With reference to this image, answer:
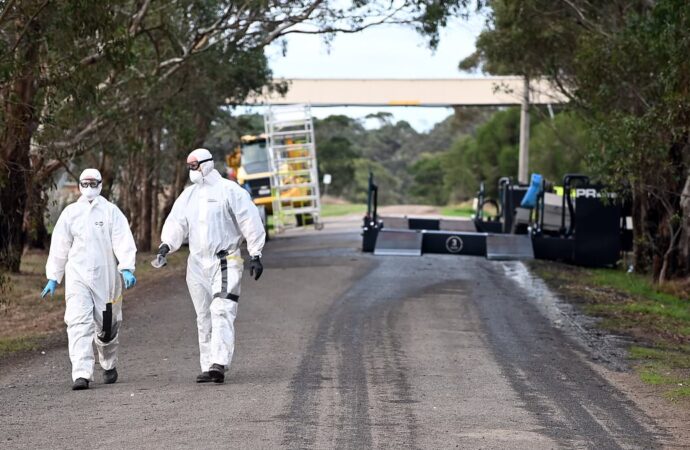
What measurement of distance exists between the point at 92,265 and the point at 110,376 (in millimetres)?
986

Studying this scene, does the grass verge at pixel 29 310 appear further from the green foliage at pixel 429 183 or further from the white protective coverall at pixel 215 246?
the green foliage at pixel 429 183

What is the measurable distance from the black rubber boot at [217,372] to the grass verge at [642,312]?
12.3ft

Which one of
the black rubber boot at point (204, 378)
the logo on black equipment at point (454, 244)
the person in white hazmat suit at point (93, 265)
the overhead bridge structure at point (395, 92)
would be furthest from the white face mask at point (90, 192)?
the overhead bridge structure at point (395, 92)

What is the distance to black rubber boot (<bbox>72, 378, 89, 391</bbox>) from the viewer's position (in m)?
9.98

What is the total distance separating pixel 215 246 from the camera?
10.4 m

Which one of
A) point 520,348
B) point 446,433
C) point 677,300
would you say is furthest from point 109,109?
point 446,433

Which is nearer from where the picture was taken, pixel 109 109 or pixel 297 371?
pixel 297 371

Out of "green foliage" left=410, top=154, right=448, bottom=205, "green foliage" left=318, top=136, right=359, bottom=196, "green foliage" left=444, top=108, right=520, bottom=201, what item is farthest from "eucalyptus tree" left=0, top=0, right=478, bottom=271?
"green foliage" left=410, top=154, right=448, bottom=205

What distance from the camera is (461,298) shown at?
18453 mm

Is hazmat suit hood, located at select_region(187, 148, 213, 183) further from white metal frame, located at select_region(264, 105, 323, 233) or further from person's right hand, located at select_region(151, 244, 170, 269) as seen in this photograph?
white metal frame, located at select_region(264, 105, 323, 233)

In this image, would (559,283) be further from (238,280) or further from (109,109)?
(238,280)

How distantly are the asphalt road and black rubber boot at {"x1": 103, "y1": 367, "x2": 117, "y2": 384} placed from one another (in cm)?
6

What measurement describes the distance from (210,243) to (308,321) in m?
4.95

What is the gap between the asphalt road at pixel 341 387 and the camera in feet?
26.4
